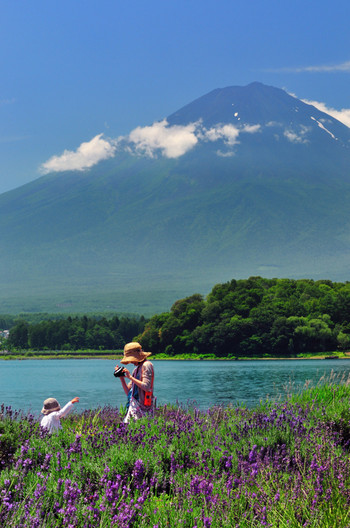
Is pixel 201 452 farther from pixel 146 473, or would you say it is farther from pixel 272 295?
pixel 272 295

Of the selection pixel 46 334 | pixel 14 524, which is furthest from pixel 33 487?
pixel 46 334

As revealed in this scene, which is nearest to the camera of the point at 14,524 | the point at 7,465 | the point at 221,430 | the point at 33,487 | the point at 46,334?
the point at 14,524

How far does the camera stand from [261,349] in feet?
301

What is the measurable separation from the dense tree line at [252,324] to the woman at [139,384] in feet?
263

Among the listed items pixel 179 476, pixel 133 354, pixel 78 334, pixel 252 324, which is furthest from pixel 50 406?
pixel 78 334

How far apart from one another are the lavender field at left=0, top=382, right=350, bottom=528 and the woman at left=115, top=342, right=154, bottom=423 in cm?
57

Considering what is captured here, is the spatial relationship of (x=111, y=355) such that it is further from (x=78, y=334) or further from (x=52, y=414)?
(x=52, y=414)

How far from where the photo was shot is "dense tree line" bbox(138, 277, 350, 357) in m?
89.4

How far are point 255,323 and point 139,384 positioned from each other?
270 ft

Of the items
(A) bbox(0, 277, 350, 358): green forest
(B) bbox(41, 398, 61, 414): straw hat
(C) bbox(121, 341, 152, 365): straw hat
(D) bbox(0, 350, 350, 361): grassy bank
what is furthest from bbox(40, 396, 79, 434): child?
(A) bbox(0, 277, 350, 358): green forest

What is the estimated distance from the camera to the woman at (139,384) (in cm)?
907

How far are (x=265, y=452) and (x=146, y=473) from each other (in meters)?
1.90

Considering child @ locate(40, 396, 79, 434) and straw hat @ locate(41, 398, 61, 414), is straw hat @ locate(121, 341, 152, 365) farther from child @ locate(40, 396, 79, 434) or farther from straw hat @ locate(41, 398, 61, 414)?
straw hat @ locate(41, 398, 61, 414)

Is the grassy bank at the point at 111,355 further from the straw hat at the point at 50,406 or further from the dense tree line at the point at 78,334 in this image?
the straw hat at the point at 50,406
